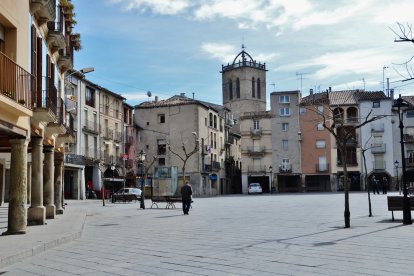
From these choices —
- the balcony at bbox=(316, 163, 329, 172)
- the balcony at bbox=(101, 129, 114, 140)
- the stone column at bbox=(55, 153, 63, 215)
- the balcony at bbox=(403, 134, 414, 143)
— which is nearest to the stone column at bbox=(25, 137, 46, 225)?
the stone column at bbox=(55, 153, 63, 215)

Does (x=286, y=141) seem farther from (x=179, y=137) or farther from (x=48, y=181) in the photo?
(x=48, y=181)

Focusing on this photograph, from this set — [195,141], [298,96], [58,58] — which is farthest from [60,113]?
[298,96]

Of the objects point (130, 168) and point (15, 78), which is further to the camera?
point (130, 168)

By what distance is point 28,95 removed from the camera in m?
13.7

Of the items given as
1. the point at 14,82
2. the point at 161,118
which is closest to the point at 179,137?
the point at 161,118

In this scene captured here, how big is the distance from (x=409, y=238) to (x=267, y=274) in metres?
5.75

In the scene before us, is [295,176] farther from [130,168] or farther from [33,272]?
[33,272]

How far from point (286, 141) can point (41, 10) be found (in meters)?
61.0

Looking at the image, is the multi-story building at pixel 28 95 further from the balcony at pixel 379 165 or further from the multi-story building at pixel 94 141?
the balcony at pixel 379 165

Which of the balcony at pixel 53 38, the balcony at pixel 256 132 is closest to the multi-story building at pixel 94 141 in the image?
the balcony at pixel 256 132

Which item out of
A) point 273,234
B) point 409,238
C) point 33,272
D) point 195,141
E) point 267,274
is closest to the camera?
point 267,274

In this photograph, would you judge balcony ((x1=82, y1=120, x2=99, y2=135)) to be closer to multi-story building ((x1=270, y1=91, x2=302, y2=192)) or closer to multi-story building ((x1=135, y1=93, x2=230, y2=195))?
multi-story building ((x1=135, y1=93, x2=230, y2=195))

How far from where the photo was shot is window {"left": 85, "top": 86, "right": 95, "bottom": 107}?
5384 centimetres

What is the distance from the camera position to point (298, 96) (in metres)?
74.3
